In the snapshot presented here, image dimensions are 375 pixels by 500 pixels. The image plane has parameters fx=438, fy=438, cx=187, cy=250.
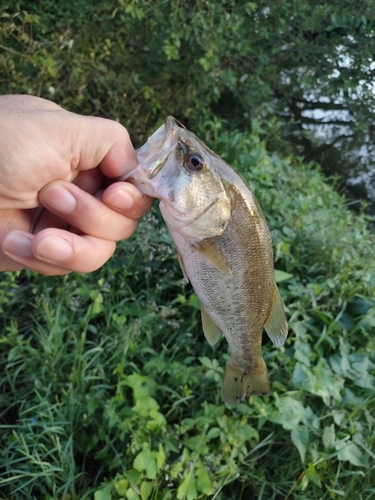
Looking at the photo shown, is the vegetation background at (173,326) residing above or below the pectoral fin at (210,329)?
below

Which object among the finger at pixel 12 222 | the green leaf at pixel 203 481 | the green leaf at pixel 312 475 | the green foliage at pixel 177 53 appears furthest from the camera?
the green foliage at pixel 177 53

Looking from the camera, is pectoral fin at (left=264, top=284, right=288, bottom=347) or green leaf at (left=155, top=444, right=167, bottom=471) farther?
green leaf at (left=155, top=444, right=167, bottom=471)

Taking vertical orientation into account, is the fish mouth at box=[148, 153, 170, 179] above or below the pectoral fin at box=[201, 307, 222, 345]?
above

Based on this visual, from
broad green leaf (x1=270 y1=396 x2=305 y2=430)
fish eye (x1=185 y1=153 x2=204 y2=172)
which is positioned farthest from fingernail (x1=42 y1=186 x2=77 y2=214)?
broad green leaf (x1=270 y1=396 x2=305 y2=430)

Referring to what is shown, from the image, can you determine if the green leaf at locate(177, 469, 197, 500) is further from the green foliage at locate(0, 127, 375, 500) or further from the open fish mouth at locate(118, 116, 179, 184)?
the open fish mouth at locate(118, 116, 179, 184)

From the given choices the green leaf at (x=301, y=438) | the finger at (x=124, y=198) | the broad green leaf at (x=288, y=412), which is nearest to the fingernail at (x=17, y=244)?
the finger at (x=124, y=198)

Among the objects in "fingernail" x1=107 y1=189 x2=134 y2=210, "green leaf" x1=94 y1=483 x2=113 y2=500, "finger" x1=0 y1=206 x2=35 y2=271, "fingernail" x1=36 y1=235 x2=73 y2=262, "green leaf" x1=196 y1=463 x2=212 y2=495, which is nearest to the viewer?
"fingernail" x1=36 y1=235 x2=73 y2=262

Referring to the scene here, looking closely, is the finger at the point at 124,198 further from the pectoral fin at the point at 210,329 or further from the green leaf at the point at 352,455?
the green leaf at the point at 352,455

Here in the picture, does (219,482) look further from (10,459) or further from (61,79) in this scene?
(61,79)
